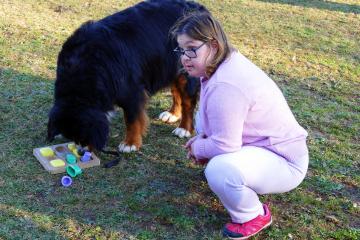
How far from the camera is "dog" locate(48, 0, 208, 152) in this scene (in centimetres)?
371

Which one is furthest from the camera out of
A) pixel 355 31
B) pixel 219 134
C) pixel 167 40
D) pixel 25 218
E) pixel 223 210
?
pixel 355 31

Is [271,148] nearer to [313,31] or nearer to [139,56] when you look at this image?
[139,56]

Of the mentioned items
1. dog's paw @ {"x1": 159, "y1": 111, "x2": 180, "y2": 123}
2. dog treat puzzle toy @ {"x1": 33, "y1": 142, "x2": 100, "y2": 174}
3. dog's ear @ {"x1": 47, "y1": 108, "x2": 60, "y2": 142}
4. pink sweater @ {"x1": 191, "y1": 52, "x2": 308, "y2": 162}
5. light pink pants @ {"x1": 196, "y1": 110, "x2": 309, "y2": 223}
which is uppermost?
pink sweater @ {"x1": 191, "y1": 52, "x2": 308, "y2": 162}

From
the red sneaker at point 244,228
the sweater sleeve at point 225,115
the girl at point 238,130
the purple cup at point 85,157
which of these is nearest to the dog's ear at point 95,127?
the purple cup at point 85,157

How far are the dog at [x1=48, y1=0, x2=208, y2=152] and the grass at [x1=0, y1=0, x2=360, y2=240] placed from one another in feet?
1.24

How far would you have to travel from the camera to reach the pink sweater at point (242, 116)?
2.83 metres

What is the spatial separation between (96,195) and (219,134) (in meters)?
1.22

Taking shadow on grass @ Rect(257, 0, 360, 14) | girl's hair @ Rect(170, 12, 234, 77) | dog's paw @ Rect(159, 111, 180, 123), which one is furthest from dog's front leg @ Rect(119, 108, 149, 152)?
shadow on grass @ Rect(257, 0, 360, 14)

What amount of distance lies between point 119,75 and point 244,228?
168 cm

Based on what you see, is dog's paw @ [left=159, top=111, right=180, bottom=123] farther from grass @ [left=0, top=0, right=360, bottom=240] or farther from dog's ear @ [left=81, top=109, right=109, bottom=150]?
dog's ear @ [left=81, top=109, right=109, bottom=150]

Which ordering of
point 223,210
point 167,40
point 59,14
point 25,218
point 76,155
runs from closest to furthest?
point 25,218 < point 223,210 < point 76,155 < point 167,40 < point 59,14

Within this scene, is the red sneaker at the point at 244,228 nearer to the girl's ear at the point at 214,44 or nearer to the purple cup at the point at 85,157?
the girl's ear at the point at 214,44

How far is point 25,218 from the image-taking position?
10.6ft

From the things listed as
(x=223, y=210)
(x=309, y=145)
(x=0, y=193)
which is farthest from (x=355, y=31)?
(x=0, y=193)
